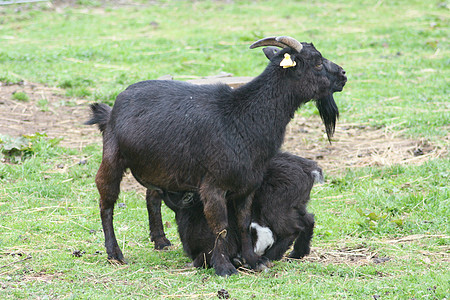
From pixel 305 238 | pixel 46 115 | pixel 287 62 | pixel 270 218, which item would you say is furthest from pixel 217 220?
pixel 46 115

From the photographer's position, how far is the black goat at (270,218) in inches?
212

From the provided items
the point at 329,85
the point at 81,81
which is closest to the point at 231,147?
the point at 329,85

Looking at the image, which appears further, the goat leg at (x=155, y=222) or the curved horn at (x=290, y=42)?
the goat leg at (x=155, y=222)

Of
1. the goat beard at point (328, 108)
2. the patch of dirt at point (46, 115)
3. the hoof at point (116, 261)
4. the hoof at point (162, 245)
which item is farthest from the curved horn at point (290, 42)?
the patch of dirt at point (46, 115)

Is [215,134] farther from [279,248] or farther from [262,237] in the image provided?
[279,248]

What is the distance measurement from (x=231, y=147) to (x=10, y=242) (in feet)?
7.41

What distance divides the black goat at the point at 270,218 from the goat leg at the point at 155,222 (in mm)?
418

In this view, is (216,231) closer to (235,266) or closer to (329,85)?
(235,266)

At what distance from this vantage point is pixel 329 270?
508 cm

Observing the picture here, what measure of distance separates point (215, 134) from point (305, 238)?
4.30ft

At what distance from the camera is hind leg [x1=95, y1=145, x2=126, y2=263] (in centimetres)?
533

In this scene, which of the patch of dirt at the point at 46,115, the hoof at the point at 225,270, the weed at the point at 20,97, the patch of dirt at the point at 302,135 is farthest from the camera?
the weed at the point at 20,97

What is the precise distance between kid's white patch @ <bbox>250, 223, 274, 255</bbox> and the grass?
26cm

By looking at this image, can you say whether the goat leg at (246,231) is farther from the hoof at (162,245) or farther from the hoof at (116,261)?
the hoof at (116,261)
